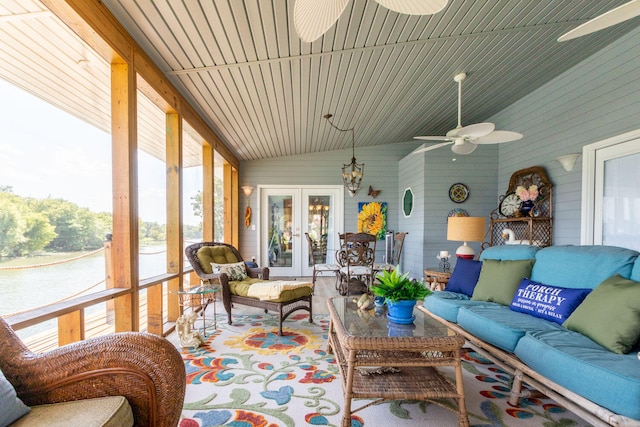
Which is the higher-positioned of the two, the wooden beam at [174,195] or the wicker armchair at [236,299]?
the wooden beam at [174,195]

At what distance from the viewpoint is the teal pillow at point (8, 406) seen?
937 millimetres

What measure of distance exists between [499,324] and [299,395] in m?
1.48

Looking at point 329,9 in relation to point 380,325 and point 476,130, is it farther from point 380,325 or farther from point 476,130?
point 476,130

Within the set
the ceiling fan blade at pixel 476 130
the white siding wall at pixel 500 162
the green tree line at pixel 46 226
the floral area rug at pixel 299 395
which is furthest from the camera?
the white siding wall at pixel 500 162

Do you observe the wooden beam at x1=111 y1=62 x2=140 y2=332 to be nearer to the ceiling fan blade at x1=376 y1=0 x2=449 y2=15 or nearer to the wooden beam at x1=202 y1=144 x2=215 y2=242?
the ceiling fan blade at x1=376 y1=0 x2=449 y2=15

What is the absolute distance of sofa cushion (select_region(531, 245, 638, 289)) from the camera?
6.66 feet

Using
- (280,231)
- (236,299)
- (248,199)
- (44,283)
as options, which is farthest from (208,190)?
(280,231)

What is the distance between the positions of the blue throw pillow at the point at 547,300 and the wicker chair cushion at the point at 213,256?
3207 mm

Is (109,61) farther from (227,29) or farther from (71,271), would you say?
(71,271)

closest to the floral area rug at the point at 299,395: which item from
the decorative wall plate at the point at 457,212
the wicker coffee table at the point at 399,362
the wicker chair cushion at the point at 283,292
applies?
the wicker coffee table at the point at 399,362

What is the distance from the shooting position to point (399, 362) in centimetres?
170

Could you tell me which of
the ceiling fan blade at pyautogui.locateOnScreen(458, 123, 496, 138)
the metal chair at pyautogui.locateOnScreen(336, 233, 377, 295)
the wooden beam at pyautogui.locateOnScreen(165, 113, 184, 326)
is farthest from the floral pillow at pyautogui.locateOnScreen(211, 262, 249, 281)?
the ceiling fan blade at pyautogui.locateOnScreen(458, 123, 496, 138)

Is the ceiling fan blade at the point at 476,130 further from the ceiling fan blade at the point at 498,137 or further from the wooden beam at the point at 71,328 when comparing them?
the wooden beam at the point at 71,328

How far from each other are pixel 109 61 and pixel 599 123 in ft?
16.5
